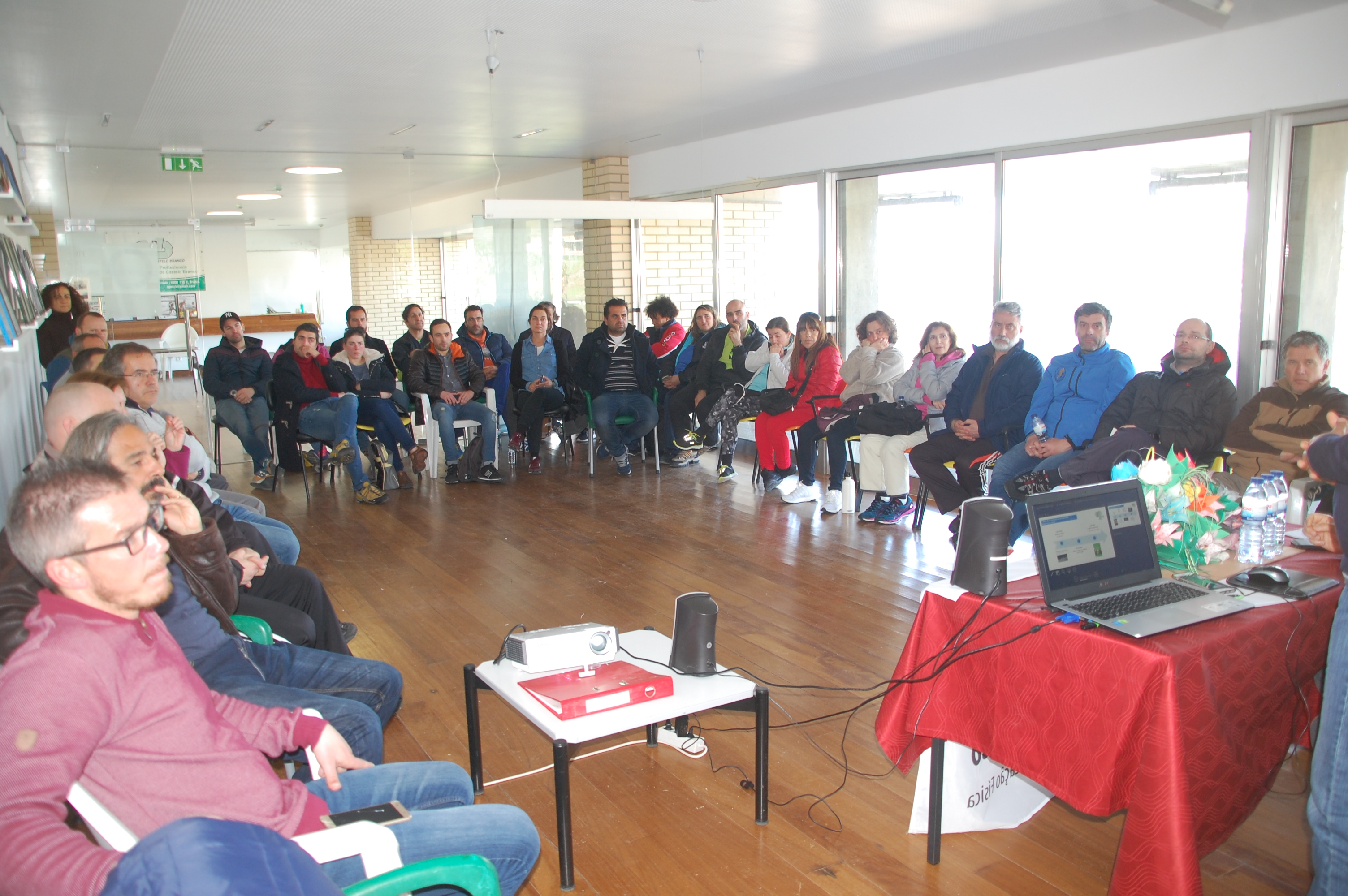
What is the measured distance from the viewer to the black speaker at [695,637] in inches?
95.1

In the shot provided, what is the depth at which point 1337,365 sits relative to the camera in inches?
196

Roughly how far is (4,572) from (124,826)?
840mm

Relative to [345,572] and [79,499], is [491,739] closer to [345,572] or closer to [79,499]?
[79,499]

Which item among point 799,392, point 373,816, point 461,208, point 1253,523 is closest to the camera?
point 373,816

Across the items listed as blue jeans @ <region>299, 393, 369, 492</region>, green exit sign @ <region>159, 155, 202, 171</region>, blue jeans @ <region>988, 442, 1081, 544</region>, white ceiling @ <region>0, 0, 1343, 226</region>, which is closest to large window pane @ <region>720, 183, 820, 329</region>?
white ceiling @ <region>0, 0, 1343, 226</region>

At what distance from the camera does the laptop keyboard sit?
212cm

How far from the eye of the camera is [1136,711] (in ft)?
6.28

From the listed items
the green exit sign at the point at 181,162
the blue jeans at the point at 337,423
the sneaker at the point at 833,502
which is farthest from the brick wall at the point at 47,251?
the sneaker at the point at 833,502

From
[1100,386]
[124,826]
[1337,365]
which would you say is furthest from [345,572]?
[1337,365]

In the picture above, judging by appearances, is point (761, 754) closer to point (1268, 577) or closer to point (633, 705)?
point (633, 705)

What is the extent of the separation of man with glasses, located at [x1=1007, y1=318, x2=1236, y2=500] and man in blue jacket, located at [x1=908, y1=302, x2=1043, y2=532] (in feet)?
1.92

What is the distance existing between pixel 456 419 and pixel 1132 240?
5157 mm

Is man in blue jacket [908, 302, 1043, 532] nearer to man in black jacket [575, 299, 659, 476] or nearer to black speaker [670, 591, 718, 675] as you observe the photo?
man in black jacket [575, 299, 659, 476]

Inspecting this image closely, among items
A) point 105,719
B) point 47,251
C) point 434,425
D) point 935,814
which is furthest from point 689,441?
point 47,251
